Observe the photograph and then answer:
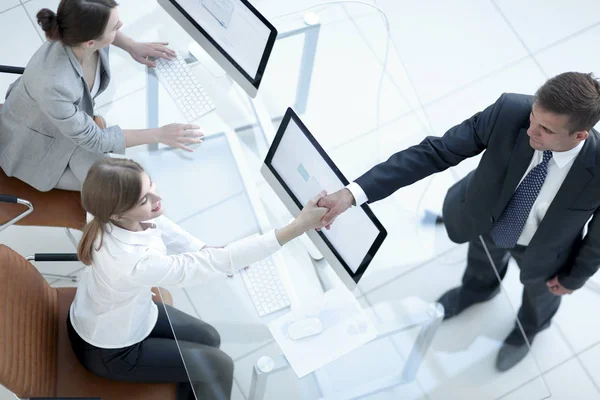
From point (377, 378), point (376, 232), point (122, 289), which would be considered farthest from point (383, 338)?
point (122, 289)

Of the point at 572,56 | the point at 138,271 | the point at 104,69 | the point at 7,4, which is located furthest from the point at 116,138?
the point at 572,56

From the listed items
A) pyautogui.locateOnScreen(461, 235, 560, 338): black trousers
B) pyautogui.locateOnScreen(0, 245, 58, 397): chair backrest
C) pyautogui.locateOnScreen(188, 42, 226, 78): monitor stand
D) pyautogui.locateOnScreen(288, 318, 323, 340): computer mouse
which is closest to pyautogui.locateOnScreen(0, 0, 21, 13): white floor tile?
pyautogui.locateOnScreen(188, 42, 226, 78): monitor stand

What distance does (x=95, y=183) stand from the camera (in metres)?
2.03

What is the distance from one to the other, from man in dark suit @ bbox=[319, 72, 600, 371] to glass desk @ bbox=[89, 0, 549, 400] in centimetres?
7

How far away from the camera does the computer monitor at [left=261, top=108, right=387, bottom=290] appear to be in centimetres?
213

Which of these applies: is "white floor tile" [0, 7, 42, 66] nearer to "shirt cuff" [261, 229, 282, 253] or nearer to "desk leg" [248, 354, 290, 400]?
"shirt cuff" [261, 229, 282, 253]

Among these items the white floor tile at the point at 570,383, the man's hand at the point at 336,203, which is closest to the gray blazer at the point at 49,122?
the man's hand at the point at 336,203

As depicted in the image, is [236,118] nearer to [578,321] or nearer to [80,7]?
[80,7]

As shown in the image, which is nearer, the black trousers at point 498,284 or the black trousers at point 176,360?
the black trousers at point 176,360

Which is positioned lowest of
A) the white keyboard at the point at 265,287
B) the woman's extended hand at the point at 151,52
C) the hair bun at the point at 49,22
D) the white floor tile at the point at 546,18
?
the white floor tile at the point at 546,18

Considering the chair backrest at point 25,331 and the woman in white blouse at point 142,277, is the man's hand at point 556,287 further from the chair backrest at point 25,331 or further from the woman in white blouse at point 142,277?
the chair backrest at point 25,331

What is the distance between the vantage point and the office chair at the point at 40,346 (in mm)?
2092

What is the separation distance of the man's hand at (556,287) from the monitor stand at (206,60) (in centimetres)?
145

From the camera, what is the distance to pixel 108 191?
6.62 feet
